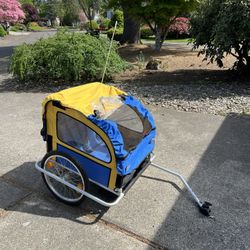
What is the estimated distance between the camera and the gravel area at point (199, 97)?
6484mm

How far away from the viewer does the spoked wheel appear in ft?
10.7

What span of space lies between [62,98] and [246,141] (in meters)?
3.10

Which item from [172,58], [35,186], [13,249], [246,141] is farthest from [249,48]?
[13,249]

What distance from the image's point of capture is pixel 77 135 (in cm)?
337

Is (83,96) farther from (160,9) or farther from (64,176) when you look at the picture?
(160,9)

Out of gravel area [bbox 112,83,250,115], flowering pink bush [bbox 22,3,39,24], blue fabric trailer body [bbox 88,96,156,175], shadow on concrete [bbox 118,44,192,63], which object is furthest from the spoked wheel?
flowering pink bush [bbox 22,3,39,24]

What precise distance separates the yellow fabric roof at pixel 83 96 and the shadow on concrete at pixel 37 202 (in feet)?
3.32

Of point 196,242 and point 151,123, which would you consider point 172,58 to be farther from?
point 196,242

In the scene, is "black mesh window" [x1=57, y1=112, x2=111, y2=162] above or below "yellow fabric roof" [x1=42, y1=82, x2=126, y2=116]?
below

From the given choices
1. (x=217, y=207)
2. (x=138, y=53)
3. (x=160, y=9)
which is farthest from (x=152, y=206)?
(x=138, y=53)

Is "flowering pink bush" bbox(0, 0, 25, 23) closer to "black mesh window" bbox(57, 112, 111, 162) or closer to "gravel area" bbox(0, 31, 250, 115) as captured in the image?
"gravel area" bbox(0, 31, 250, 115)

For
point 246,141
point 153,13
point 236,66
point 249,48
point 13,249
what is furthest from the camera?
point 153,13

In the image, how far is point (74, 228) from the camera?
3.15m

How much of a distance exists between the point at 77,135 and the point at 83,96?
0.43m
